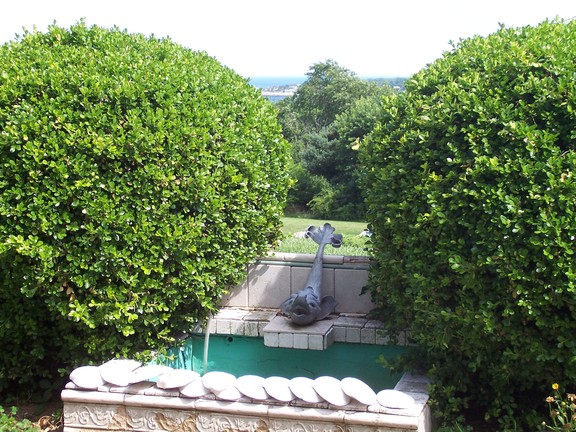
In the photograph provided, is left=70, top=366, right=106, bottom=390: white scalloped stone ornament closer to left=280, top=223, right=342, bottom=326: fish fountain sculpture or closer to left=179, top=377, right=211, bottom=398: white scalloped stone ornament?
left=179, top=377, right=211, bottom=398: white scalloped stone ornament

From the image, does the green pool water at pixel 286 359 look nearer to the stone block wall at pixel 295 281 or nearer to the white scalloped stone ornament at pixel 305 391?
the stone block wall at pixel 295 281

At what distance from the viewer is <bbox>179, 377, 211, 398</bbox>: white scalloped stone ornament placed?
4.41 m

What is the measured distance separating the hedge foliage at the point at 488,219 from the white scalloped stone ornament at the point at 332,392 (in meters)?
0.64

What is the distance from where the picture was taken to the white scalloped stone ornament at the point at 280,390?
425 centimetres

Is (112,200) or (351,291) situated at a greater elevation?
(112,200)

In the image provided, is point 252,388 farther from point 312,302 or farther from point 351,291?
point 351,291

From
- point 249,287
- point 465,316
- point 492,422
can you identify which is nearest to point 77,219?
point 249,287

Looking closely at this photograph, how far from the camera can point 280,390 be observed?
4285 mm

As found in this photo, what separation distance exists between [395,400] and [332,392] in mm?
364

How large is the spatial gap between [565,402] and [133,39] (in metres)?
4.31

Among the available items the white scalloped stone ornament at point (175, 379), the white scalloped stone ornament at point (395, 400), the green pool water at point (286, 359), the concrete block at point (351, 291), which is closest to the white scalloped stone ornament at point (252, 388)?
the white scalloped stone ornament at point (175, 379)

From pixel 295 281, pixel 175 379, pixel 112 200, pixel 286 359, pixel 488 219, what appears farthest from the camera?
pixel 295 281

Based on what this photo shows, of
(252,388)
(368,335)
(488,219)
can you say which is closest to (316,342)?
(368,335)

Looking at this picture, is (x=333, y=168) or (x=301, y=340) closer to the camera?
(x=301, y=340)
